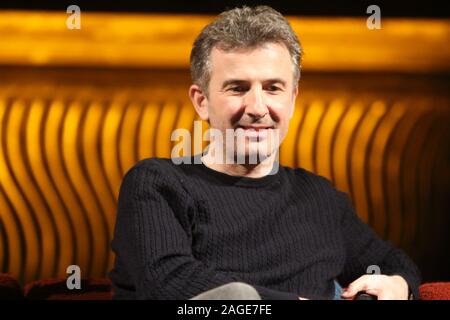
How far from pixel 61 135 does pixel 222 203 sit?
1408mm

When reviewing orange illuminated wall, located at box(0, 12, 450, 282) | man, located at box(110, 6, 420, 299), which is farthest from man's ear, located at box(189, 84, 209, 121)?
orange illuminated wall, located at box(0, 12, 450, 282)

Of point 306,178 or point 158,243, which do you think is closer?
point 158,243

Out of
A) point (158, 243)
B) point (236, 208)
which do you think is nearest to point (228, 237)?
point (236, 208)

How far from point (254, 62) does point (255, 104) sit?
0.30 ft

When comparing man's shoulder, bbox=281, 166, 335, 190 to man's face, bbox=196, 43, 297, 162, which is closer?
man's face, bbox=196, 43, 297, 162

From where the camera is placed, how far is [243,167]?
75.4 inches

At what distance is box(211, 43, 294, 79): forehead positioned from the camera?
1801 mm

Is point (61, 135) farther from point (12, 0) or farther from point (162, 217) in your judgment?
point (162, 217)

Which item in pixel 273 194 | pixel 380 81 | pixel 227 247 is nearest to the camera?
pixel 227 247

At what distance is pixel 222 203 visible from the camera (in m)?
1.85

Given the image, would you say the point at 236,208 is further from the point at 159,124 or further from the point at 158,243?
the point at 159,124

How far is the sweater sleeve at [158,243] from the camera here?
65.4 inches

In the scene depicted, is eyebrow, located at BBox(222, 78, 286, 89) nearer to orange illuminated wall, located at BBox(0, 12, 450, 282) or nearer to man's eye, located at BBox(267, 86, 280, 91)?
man's eye, located at BBox(267, 86, 280, 91)

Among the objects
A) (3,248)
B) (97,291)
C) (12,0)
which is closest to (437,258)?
(97,291)
